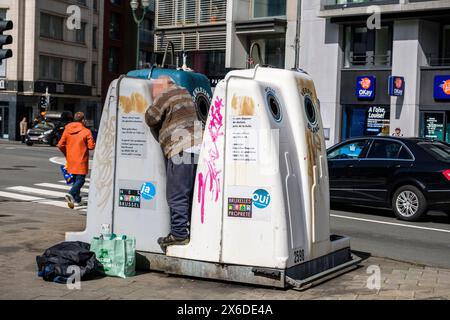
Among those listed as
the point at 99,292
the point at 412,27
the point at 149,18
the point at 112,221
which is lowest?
the point at 99,292

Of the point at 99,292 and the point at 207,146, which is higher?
the point at 207,146

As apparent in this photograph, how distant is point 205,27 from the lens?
117 ft

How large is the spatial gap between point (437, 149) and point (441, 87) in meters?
14.1

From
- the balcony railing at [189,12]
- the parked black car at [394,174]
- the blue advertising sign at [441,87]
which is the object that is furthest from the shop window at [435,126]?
the parked black car at [394,174]

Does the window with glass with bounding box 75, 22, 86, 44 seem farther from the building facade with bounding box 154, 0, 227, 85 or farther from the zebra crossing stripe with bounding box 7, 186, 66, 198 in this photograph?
the zebra crossing stripe with bounding box 7, 186, 66, 198

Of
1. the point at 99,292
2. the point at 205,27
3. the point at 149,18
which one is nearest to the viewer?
the point at 99,292

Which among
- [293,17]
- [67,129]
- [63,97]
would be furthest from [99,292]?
[63,97]

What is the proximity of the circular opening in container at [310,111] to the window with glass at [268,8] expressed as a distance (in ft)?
84.5

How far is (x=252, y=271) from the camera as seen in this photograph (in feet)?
21.5

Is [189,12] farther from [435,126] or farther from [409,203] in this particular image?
[409,203]

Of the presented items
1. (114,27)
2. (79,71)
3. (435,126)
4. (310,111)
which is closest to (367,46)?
(435,126)

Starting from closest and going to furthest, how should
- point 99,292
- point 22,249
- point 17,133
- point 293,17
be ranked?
1. point 99,292
2. point 22,249
3. point 293,17
4. point 17,133

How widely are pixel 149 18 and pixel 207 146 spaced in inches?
2624

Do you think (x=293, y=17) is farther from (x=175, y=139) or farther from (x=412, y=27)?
(x=175, y=139)
